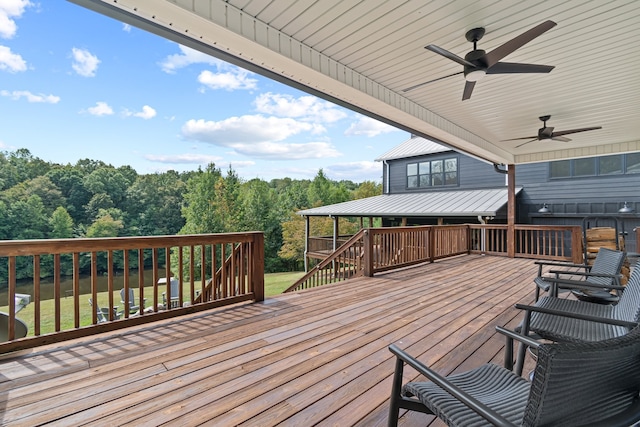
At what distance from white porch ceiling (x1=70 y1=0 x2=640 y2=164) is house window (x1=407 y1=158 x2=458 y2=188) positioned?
7.76 m

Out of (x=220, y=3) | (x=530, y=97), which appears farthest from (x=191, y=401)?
(x=530, y=97)

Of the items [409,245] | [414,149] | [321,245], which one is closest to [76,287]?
[409,245]

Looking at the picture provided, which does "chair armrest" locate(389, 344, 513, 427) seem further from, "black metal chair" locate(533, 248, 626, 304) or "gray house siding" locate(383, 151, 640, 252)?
"gray house siding" locate(383, 151, 640, 252)

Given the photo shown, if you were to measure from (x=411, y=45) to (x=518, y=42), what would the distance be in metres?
0.94

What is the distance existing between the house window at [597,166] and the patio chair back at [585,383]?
11336mm

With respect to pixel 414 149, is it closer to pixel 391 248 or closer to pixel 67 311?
pixel 391 248

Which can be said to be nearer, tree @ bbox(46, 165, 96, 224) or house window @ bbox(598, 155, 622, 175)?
house window @ bbox(598, 155, 622, 175)

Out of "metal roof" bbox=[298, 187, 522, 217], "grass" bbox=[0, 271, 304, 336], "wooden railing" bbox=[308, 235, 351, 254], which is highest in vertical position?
"metal roof" bbox=[298, 187, 522, 217]

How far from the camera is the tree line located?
24.0 metres

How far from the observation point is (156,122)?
155ft

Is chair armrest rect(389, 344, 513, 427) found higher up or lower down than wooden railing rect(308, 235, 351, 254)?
higher up

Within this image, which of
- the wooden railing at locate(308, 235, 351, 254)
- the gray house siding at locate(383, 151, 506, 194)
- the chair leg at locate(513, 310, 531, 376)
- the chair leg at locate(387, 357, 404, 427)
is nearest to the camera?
the chair leg at locate(387, 357, 404, 427)

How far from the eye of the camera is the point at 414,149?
551 inches

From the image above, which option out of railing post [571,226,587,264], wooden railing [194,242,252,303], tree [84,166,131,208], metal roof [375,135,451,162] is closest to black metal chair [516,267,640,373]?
wooden railing [194,242,252,303]
